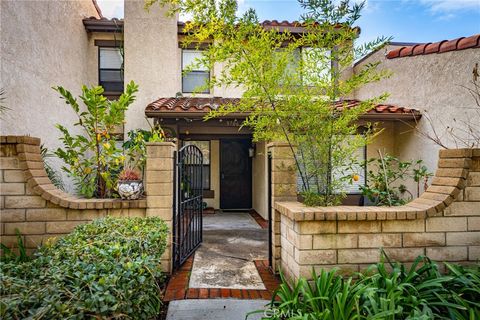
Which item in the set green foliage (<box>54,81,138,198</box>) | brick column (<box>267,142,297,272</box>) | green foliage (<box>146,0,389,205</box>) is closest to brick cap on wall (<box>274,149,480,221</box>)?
green foliage (<box>146,0,389,205</box>)

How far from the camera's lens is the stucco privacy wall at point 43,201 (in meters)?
3.17

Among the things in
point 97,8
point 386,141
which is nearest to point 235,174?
point 386,141

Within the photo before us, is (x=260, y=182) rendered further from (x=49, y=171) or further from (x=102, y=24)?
(x=102, y=24)

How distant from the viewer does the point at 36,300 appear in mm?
1479

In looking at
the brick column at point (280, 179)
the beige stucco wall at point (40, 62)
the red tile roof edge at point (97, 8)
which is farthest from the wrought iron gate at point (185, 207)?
the red tile roof edge at point (97, 8)

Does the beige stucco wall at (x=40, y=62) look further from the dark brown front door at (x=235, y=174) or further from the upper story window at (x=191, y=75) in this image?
the dark brown front door at (x=235, y=174)

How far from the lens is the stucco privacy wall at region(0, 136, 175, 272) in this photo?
A: 3170mm

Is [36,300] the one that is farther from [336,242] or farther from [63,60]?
[63,60]

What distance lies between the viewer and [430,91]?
6.00 meters

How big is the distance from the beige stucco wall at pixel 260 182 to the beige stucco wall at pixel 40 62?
16.3 feet

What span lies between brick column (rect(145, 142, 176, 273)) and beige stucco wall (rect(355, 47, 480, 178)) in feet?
17.6

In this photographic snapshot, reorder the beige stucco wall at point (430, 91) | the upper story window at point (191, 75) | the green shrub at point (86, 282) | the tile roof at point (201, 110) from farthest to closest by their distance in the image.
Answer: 1. the upper story window at point (191, 75)
2. the tile roof at point (201, 110)
3. the beige stucco wall at point (430, 91)
4. the green shrub at point (86, 282)

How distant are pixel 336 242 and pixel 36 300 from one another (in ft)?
8.03

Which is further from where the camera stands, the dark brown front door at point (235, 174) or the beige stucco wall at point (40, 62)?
the dark brown front door at point (235, 174)
